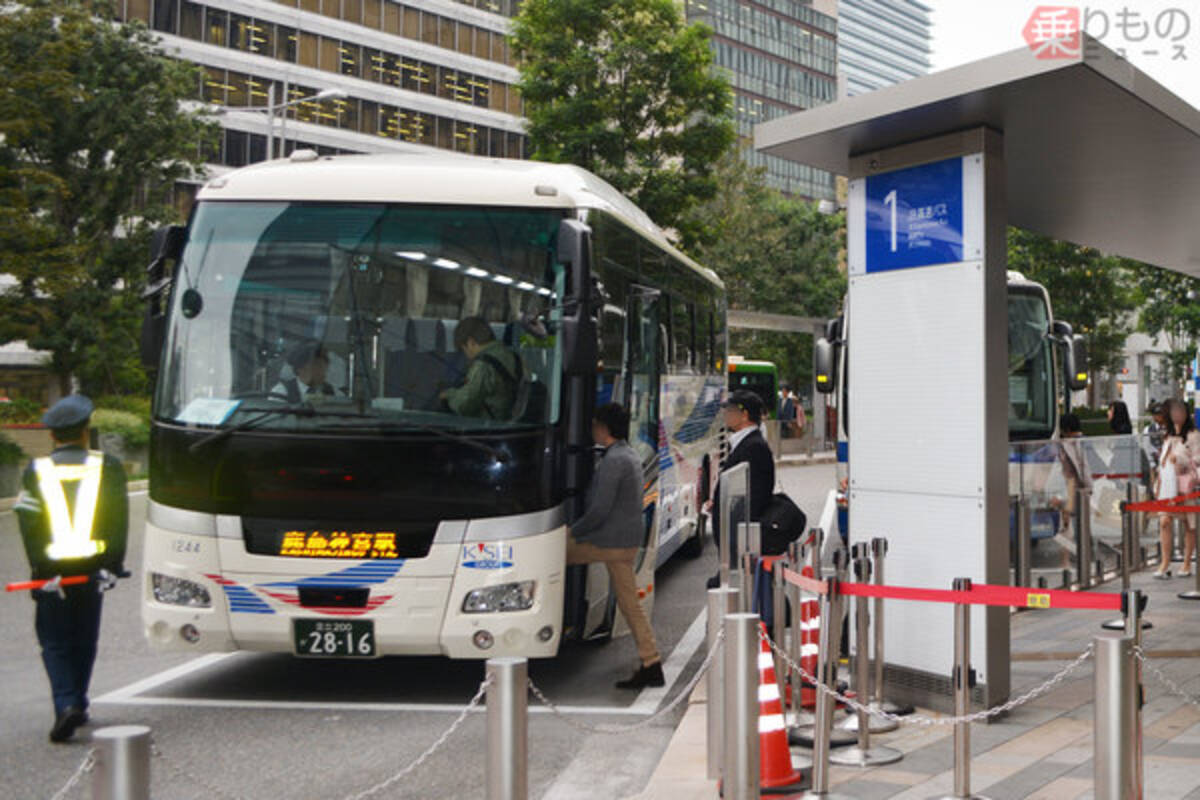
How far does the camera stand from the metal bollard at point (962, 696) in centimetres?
544

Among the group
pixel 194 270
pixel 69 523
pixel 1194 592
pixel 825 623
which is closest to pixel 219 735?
pixel 69 523

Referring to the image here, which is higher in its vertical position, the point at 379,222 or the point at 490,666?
the point at 379,222

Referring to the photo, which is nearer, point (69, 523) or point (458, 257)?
point (69, 523)

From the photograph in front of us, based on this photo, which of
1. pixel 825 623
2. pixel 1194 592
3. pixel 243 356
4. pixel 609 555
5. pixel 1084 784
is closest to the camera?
pixel 1084 784

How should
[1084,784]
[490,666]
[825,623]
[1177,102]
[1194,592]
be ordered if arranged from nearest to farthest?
[490,666]
[1084,784]
[825,623]
[1177,102]
[1194,592]

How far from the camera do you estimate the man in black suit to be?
8.16 m

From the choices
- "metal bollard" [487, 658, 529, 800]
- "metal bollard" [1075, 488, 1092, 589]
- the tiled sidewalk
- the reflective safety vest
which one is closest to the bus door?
the tiled sidewalk

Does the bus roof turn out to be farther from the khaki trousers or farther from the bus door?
the khaki trousers

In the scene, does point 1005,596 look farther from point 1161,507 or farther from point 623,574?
point 1161,507

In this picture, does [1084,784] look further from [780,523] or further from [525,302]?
[525,302]

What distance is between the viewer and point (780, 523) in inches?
317

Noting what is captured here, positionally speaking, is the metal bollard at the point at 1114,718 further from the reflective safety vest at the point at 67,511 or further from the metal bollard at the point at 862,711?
the reflective safety vest at the point at 67,511

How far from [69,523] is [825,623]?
4.09 meters

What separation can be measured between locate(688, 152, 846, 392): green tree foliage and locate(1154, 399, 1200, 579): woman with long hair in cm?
3425
